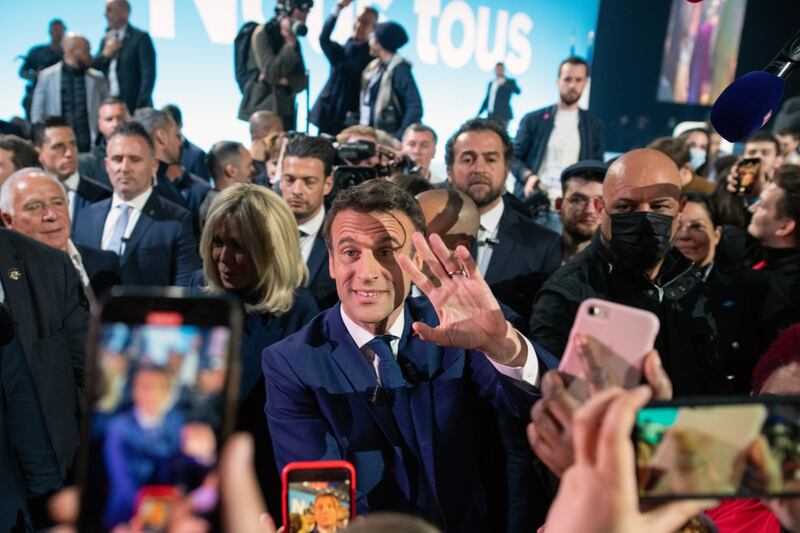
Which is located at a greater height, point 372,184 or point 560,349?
point 372,184

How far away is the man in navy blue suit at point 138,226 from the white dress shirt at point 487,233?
4.60 ft

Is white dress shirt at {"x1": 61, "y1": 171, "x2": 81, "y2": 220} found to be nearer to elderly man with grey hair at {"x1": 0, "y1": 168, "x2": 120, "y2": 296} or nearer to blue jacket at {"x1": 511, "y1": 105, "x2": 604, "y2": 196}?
elderly man with grey hair at {"x1": 0, "y1": 168, "x2": 120, "y2": 296}

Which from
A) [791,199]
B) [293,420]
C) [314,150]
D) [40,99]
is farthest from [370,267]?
[40,99]

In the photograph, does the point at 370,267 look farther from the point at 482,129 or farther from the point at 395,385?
the point at 482,129

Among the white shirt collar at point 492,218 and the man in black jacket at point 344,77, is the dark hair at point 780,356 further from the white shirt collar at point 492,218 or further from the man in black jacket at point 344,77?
the man in black jacket at point 344,77

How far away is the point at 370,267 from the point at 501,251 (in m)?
1.59

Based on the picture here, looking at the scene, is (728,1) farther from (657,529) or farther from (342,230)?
(657,529)

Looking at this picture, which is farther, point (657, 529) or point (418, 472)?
point (418, 472)

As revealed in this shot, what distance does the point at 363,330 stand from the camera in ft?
6.05

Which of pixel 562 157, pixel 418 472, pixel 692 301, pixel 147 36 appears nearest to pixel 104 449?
pixel 418 472

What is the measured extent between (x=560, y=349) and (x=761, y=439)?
1.54m

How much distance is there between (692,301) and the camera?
256 cm

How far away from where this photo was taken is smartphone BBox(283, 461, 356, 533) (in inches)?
43.7

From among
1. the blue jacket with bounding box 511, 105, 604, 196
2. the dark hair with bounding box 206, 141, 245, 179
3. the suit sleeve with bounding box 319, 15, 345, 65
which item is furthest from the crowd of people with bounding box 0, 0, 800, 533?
the suit sleeve with bounding box 319, 15, 345, 65
